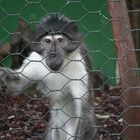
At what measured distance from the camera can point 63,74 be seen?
2.67 metres

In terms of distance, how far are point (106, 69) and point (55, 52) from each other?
4.16 feet

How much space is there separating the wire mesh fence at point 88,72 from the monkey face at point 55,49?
0.16 ft

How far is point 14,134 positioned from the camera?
307cm

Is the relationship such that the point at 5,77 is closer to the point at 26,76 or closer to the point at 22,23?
the point at 26,76

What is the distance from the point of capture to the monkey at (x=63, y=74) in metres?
2.59

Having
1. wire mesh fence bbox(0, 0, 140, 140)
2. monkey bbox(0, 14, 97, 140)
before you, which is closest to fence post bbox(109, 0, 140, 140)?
wire mesh fence bbox(0, 0, 140, 140)

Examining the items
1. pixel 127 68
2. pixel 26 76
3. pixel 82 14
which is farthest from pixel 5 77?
pixel 82 14

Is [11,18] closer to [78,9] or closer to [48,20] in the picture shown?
[78,9]

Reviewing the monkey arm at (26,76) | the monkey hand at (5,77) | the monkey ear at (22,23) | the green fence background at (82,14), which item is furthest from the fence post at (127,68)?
the monkey ear at (22,23)

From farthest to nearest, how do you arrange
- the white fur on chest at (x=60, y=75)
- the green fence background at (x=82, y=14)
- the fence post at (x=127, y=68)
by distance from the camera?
the green fence background at (x=82, y=14), the white fur on chest at (x=60, y=75), the fence post at (x=127, y=68)

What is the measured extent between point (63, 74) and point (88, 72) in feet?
0.43

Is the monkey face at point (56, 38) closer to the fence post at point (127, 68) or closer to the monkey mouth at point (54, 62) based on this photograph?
the monkey mouth at point (54, 62)

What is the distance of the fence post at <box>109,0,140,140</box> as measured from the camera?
8.20 feet

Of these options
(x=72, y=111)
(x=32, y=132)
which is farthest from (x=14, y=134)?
(x=72, y=111)
